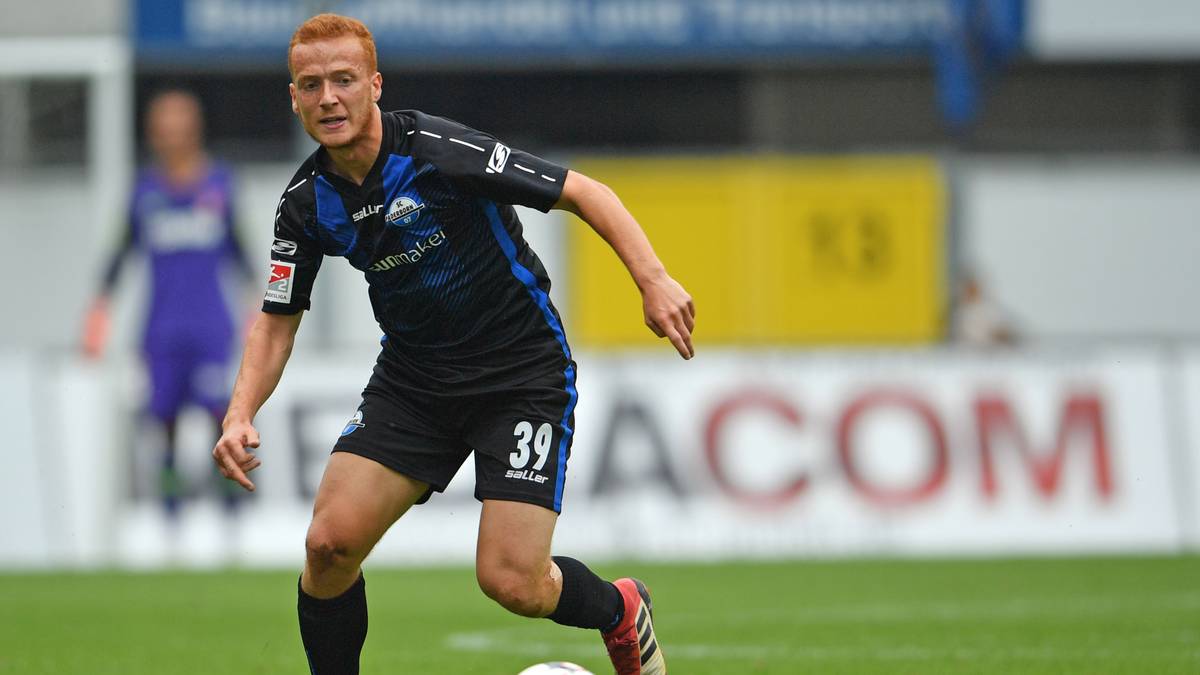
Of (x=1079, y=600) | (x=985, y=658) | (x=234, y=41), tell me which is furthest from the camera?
(x=234, y=41)

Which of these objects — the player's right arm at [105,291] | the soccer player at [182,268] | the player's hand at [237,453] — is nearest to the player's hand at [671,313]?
the player's hand at [237,453]

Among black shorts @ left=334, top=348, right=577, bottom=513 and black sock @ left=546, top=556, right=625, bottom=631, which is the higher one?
black shorts @ left=334, top=348, right=577, bottom=513

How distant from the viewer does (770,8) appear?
814 inches

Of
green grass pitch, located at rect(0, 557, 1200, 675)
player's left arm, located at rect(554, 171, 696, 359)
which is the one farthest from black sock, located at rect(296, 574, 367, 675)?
green grass pitch, located at rect(0, 557, 1200, 675)

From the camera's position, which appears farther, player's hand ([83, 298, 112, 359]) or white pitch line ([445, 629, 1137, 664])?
player's hand ([83, 298, 112, 359])

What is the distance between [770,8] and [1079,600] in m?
11.9

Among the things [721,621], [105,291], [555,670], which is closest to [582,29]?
[105,291]

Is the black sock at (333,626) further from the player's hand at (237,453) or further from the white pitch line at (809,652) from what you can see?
the white pitch line at (809,652)

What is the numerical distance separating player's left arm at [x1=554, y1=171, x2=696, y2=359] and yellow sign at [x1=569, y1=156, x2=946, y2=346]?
663 inches

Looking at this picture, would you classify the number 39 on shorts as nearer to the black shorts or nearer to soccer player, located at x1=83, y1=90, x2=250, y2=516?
the black shorts

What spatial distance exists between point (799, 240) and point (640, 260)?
17390 millimetres

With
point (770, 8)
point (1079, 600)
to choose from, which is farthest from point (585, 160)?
point (1079, 600)

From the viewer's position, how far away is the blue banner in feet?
65.1

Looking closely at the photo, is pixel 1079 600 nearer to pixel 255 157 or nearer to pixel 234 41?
pixel 234 41
